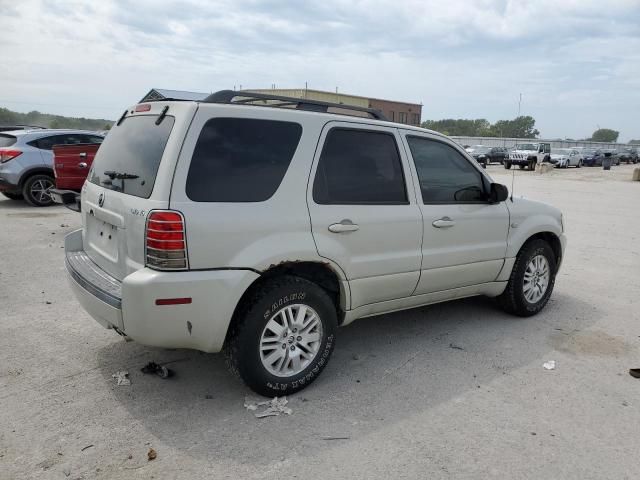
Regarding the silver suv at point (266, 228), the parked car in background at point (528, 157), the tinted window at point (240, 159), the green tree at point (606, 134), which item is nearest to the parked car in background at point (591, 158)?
the parked car in background at point (528, 157)

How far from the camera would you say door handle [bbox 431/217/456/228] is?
13.9 ft

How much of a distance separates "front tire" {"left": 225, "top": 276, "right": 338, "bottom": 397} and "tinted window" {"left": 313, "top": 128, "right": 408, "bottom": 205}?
68 centimetres

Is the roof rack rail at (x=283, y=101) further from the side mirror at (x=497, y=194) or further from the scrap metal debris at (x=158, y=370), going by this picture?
the scrap metal debris at (x=158, y=370)

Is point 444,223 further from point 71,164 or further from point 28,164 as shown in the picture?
point 28,164

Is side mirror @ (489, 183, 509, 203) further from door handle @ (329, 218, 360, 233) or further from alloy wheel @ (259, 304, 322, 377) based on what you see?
alloy wheel @ (259, 304, 322, 377)

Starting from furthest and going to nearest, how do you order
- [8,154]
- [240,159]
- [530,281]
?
[8,154], [530,281], [240,159]

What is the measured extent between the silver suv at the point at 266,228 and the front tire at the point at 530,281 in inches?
30.7

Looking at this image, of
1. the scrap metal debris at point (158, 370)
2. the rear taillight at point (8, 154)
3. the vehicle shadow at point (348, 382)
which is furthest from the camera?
the rear taillight at point (8, 154)

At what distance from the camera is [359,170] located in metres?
3.84

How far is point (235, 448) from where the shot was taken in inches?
116

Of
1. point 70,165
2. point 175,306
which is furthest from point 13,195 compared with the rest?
point 175,306

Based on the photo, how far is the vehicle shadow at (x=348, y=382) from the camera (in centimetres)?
308

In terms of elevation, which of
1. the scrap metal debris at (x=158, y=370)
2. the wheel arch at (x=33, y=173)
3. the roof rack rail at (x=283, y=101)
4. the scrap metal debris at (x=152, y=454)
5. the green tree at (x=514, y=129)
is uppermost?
the green tree at (x=514, y=129)

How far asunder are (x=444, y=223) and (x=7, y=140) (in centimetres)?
1114
